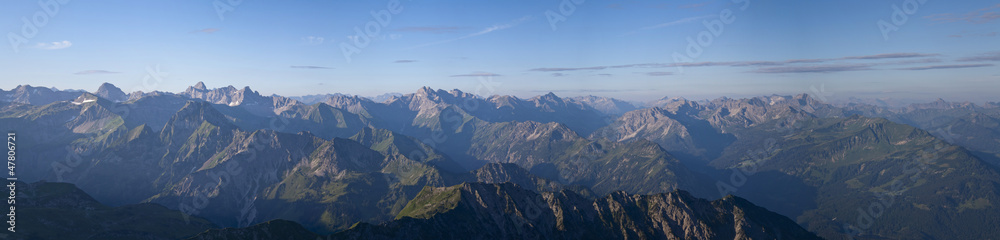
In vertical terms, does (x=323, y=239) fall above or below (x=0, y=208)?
below

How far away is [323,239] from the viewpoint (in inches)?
7224

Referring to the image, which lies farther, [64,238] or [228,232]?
[64,238]

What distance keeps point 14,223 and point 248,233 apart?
A: 112098 mm

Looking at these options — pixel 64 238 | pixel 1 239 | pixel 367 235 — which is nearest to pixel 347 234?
pixel 367 235

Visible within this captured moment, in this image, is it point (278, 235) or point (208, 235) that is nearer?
point (208, 235)

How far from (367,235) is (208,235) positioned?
61868mm

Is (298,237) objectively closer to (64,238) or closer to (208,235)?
(208,235)

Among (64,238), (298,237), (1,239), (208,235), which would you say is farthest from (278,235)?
(1,239)

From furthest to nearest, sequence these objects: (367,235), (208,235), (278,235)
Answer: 1. (367,235)
2. (278,235)
3. (208,235)

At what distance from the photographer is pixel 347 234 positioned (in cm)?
19125

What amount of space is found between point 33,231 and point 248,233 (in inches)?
4117

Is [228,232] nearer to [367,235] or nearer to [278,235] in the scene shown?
[278,235]

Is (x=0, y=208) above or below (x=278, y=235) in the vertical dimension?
above

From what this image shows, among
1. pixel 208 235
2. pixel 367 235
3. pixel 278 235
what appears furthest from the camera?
pixel 367 235
